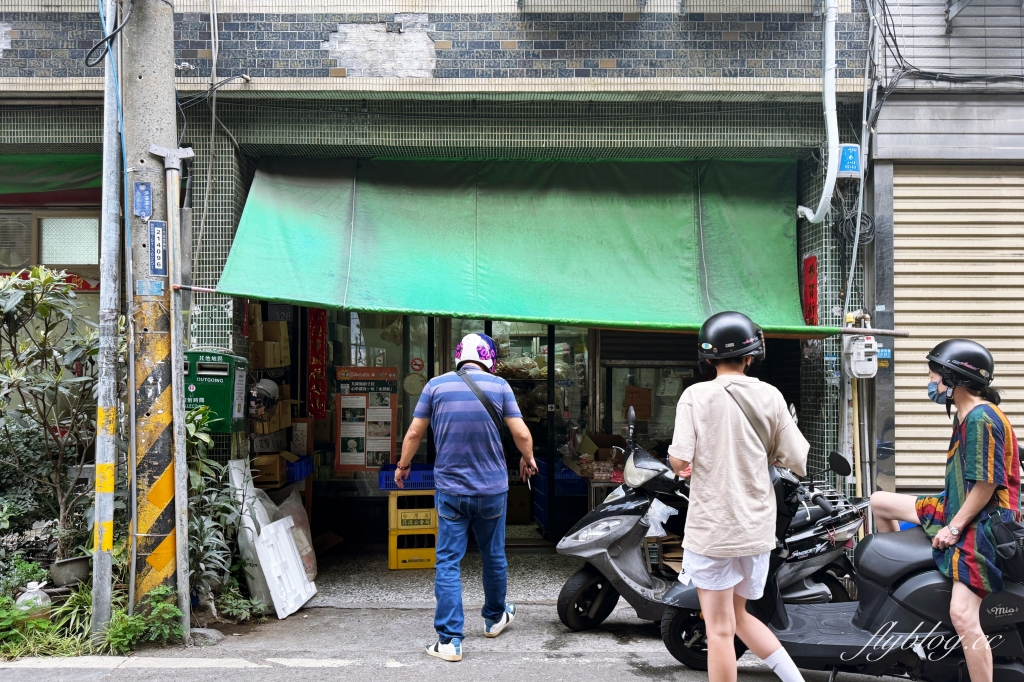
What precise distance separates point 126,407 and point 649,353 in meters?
4.80

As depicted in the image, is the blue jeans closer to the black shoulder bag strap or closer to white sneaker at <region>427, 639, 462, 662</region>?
white sneaker at <region>427, 639, 462, 662</region>

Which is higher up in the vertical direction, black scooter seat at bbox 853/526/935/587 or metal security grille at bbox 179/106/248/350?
metal security grille at bbox 179/106/248/350

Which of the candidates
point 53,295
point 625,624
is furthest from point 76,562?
point 625,624

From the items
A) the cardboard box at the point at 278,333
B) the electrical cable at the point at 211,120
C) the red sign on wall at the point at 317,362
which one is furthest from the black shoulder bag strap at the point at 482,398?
the red sign on wall at the point at 317,362

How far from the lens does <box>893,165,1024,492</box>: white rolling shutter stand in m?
5.77

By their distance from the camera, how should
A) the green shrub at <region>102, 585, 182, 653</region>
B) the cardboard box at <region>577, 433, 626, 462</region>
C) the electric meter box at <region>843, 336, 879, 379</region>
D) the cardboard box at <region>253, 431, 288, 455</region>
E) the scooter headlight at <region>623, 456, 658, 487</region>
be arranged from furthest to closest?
the cardboard box at <region>577, 433, 626, 462</region> < the cardboard box at <region>253, 431, 288, 455</region> < the electric meter box at <region>843, 336, 879, 379</region> < the scooter headlight at <region>623, 456, 658, 487</region> < the green shrub at <region>102, 585, 182, 653</region>

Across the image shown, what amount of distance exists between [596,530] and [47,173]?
5853 mm

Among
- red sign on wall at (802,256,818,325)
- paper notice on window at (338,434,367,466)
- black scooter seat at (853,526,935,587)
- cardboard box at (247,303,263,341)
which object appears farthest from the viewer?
paper notice on window at (338,434,367,466)

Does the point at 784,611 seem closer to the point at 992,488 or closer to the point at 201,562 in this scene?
the point at 992,488

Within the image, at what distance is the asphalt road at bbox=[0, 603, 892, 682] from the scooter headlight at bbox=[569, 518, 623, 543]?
2.25 ft

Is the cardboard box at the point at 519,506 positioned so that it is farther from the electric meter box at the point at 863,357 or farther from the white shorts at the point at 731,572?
the white shorts at the point at 731,572

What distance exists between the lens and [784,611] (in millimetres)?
3932

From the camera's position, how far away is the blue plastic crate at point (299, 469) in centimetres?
659

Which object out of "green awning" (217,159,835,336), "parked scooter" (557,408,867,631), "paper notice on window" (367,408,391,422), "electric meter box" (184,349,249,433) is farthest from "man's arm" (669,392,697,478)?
"paper notice on window" (367,408,391,422)
